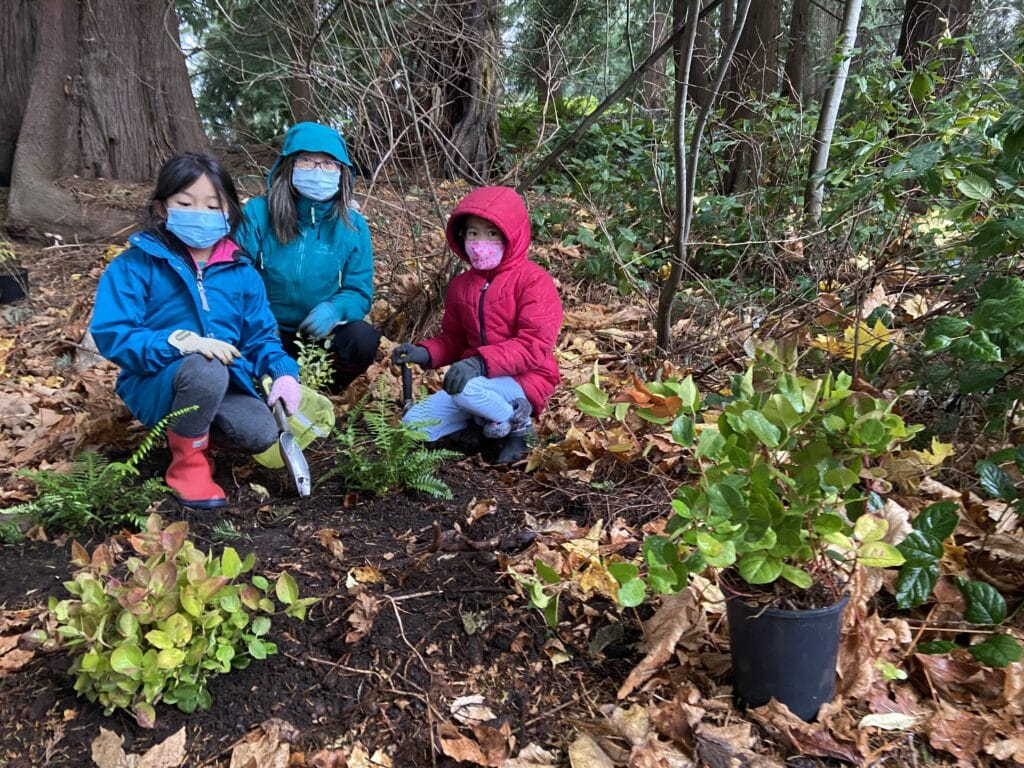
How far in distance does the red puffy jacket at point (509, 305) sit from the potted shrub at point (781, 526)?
4.79 feet

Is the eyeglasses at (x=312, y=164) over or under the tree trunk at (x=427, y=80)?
under

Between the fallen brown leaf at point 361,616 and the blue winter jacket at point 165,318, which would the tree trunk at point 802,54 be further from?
the fallen brown leaf at point 361,616

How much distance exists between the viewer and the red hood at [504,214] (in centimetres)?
307

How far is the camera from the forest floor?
1.73 metres

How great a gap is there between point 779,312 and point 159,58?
570 centimetres

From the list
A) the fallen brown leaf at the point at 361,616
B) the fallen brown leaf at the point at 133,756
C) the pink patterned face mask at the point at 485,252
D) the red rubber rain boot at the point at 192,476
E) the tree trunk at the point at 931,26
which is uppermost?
the tree trunk at the point at 931,26

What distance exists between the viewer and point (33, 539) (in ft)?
8.36

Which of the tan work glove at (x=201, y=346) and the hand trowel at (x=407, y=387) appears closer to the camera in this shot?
the tan work glove at (x=201, y=346)

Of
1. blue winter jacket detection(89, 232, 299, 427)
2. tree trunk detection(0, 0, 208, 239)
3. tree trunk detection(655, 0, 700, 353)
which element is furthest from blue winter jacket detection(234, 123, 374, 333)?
tree trunk detection(0, 0, 208, 239)

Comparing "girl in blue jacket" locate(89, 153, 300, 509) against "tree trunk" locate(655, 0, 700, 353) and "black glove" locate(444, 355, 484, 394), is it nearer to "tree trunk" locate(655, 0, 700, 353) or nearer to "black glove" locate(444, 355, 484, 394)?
"black glove" locate(444, 355, 484, 394)

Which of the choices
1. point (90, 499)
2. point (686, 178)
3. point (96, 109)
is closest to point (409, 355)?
point (90, 499)

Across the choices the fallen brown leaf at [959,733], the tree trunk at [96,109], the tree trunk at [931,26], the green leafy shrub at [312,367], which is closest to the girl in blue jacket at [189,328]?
the green leafy shrub at [312,367]

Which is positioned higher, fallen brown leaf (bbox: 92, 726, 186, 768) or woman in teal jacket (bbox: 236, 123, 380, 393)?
woman in teal jacket (bbox: 236, 123, 380, 393)

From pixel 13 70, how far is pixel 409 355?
5639 millimetres
